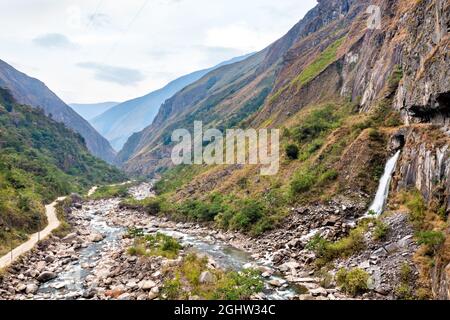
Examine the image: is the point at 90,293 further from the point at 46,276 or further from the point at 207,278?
the point at 207,278

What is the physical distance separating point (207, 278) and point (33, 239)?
81.5ft

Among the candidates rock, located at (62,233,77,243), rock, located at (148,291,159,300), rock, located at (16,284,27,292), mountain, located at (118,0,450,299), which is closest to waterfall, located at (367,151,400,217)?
mountain, located at (118,0,450,299)

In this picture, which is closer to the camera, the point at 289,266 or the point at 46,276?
the point at 289,266

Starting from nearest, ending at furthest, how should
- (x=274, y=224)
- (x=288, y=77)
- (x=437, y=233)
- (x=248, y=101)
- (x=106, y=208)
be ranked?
(x=437, y=233), (x=274, y=224), (x=106, y=208), (x=288, y=77), (x=248, y=101)

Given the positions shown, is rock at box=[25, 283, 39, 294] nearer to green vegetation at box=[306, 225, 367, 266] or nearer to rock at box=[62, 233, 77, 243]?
rock at box=[62, 233, 77, 243]

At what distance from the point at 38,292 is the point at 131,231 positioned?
1746 cm

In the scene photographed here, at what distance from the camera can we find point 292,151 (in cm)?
5191

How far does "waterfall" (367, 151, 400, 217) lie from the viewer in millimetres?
31656

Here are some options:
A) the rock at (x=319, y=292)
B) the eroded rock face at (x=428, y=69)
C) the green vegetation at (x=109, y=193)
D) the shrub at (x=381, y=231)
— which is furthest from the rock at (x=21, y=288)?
the green vegetation at (x=109, y=193)

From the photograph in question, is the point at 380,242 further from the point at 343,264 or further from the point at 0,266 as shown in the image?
the point at 0,266

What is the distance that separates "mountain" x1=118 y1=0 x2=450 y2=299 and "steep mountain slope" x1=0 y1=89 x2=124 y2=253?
19807mm

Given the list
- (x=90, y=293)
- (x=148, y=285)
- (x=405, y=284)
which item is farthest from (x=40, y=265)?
(x=405, y=284)

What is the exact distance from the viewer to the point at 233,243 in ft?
130
